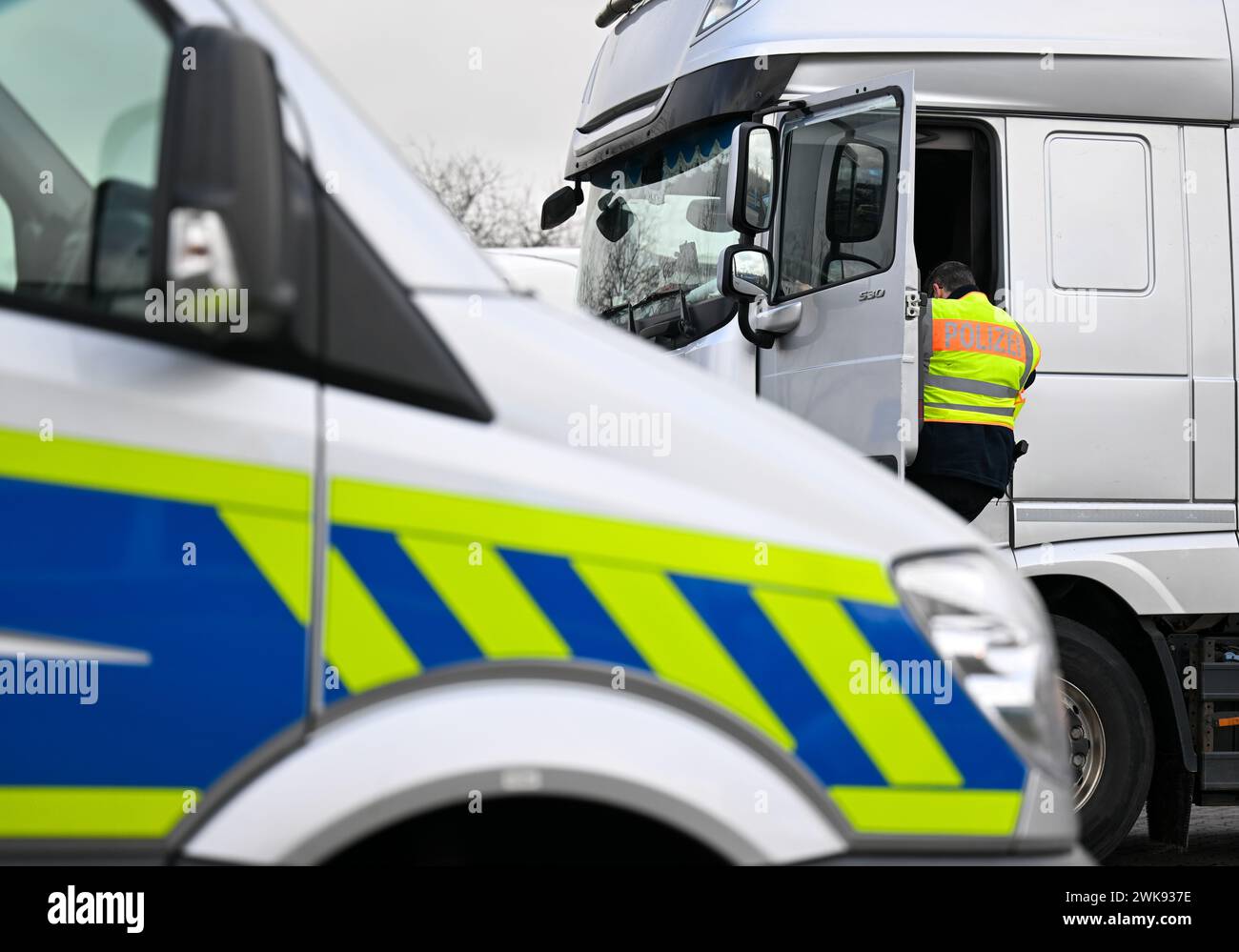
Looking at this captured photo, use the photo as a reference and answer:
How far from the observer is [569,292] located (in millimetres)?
9883

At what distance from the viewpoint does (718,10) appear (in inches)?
198

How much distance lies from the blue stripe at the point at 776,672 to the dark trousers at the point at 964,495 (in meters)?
2.93

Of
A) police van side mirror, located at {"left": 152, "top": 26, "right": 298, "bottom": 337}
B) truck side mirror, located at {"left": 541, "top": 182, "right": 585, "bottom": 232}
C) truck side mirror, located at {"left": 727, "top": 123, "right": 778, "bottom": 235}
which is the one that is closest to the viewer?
police van side mirror, located at {"left": 152, "top": 26, "right": 298, "bottom": 337}

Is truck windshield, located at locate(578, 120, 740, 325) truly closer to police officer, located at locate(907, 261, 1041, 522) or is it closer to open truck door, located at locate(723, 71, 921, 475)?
open truck door, located at locate(723, 71, 921, 475)

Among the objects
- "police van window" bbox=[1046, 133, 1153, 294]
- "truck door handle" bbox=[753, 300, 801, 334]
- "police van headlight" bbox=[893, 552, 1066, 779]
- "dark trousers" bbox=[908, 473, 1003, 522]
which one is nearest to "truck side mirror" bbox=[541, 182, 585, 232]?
"truck door handle" bbox=[753, 300, 801, 334]

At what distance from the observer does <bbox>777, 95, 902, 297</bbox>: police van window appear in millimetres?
4535

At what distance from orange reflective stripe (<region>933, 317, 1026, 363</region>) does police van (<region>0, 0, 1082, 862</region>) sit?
9.28 feet

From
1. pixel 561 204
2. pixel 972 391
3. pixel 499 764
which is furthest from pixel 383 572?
pixel 561 204

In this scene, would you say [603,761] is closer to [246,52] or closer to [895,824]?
[895,824]

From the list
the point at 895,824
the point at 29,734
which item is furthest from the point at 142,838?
the point at 895,824

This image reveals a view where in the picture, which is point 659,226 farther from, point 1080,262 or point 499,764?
point 499,764

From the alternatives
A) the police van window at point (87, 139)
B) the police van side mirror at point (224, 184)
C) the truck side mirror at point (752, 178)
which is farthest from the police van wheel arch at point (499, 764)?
the truck side mirror at point (752, 178)

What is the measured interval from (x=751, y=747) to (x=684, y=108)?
366 centimetres

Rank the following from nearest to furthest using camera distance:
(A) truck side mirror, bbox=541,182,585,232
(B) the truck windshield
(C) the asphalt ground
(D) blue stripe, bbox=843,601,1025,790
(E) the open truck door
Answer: (D) blue stripe, bbox=843,601,1025,790 < (E) the open truck door < (B) the truck windshield < (C) the asphalt ground < (A) truck side mirror, bbox=541,182,585,232
